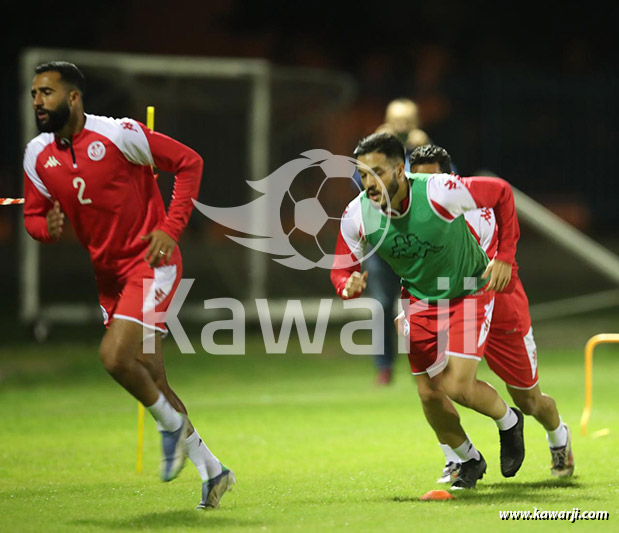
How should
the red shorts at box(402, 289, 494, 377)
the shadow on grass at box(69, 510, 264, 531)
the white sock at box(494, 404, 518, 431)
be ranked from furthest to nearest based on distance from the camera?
the white sock at box(494, 404, 518, 431) → the red shorts at box(402, 289, 494, 377) → the shadow on grass at box(69, 510, 264, 531)

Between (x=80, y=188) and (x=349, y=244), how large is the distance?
155 cm

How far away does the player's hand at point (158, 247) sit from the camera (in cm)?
659

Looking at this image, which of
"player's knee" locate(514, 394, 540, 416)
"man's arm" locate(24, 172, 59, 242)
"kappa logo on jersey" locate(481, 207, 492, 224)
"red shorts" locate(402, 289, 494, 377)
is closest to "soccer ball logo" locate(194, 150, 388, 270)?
"kappa logo on jersey" locate(481, 207, 492, 224)

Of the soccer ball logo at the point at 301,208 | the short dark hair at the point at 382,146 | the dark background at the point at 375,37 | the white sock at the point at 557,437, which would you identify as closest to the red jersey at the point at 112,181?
the short dark hair at the point at 382,146

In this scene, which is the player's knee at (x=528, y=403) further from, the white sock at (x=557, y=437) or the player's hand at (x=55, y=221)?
the player's hand at (x=55, y=221)

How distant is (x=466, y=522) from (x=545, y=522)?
0.39 m

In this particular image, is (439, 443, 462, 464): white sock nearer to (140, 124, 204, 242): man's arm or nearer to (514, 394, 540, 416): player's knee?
(514, 394, 540, 416): player's knee

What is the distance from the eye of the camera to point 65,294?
70.4ft

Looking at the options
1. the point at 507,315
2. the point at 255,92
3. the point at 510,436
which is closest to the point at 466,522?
the point at 510,436

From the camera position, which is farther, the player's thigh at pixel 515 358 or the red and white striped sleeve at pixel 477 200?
the player's thigh at pixel 515 358

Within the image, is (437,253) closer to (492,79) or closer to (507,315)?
(507,315)

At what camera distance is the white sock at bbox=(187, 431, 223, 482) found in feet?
21.5

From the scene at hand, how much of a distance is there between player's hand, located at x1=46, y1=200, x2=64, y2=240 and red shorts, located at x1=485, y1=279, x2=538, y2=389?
2.65 metres

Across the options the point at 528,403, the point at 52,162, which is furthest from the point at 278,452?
the point at 52,162
